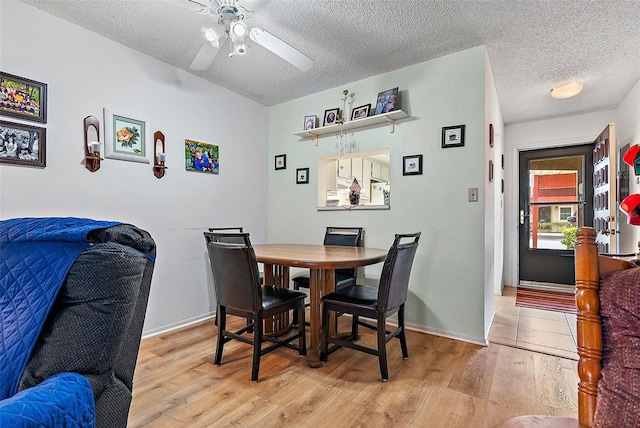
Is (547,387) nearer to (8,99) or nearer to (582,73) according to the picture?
(582,73)

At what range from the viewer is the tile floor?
7.93ft

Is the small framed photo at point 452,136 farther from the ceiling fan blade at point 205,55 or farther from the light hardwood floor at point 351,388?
the ceiling fan blade at point 205,55

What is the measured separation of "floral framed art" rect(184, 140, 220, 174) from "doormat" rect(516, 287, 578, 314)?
371cm

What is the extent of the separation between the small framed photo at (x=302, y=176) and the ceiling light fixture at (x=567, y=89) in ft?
8.76

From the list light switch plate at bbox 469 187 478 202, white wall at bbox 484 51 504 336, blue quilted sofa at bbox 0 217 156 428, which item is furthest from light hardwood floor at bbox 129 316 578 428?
light switch plate at bbox 469 187 478 202

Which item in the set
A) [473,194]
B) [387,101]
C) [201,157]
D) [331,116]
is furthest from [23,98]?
[473,194]

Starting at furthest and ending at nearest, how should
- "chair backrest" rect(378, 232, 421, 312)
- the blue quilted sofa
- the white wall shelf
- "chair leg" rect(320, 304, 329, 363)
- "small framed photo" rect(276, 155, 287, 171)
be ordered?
"small framed photo" rect(276, 155, 287, 171)
the white wall shelf
"chair leg" rect(320, 304, 329, 363)
"chair backrest" rect(378, 232, 421, 312)
the blue quilted sofa

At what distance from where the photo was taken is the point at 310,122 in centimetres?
345

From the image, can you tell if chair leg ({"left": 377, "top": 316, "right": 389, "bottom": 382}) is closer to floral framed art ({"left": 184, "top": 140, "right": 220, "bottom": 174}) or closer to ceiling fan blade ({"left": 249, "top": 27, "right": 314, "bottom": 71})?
ceiling fan blade ({"left": 249, "top": 27, "right": 314, "bottom": 71})

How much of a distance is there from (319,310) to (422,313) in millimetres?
1130

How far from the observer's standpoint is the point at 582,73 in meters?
2.93

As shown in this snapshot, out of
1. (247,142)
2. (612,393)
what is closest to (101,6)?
(247,142)

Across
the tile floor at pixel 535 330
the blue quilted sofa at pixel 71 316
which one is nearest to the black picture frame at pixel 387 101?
the tile floor at pixel 535 330

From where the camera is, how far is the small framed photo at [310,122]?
11.2 feet
